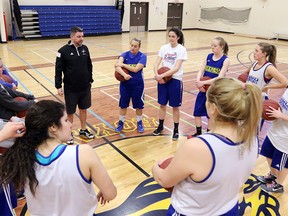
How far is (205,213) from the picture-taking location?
1513 millimetres

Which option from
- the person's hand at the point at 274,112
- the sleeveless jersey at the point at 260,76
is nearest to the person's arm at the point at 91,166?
the person's hand at the point at 274,112

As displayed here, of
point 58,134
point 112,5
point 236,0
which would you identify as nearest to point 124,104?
point 58,134

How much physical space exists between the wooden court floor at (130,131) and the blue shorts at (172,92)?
0.68 m

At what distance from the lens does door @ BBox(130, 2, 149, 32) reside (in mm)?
18753

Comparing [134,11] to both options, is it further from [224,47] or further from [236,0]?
[224,47]

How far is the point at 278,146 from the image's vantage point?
2973 mm

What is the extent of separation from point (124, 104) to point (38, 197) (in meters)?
3.21

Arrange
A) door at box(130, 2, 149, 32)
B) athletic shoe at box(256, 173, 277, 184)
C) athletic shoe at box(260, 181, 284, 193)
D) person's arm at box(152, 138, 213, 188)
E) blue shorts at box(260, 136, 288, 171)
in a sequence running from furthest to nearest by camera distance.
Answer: door at box(130, 2, 149, 32) → athletic shoe at box(256, 173, 277, 184) → athletic shoe at box(260, 181, 284, 193) → blue shorts at box(260, 136, 288, 171) → person's arm at box(152, 138, 213, 188)

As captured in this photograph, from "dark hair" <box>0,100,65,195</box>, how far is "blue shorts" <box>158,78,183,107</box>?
3.05 metres

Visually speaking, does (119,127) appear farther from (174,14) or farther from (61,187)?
(174,14)

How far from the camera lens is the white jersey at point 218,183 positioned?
1.34 metres

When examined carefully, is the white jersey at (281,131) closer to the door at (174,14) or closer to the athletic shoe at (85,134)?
the athletic shoe at (85,134)

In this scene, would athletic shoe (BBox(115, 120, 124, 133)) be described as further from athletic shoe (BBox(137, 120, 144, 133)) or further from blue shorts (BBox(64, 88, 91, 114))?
blue shorts (BBox(64, 88, 91, 114))

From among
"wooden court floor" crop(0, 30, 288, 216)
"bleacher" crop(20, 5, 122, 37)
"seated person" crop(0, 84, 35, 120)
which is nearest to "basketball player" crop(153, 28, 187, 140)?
"wooden court floor" crop(0, 30, 288, 216)
